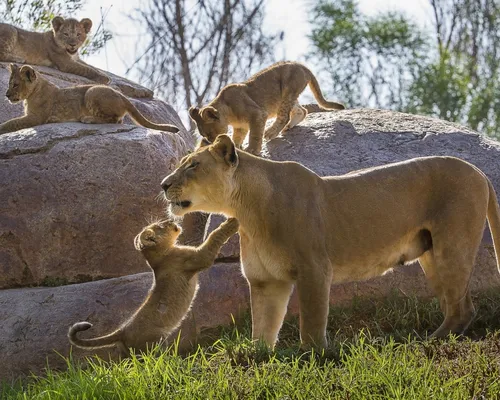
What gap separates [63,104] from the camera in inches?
417

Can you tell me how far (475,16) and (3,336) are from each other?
23.0 m

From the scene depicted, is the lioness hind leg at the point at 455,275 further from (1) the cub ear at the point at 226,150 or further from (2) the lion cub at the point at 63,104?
(2) the lion cub at the point at 63,104

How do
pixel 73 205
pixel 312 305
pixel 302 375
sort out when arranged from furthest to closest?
pixel 73 205
pixel 312 305
pixel 302 375

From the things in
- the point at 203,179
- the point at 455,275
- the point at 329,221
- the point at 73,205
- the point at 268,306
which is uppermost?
the point at 203,179

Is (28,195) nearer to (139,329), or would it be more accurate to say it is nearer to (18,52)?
(139,329)

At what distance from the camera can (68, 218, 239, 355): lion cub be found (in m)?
7.48

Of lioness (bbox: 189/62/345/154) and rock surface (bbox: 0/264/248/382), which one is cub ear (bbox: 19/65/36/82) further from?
rock surface (bbox: 0/264/248/382)

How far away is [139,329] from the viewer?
748 centimetres

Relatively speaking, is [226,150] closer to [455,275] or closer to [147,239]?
[147,239]

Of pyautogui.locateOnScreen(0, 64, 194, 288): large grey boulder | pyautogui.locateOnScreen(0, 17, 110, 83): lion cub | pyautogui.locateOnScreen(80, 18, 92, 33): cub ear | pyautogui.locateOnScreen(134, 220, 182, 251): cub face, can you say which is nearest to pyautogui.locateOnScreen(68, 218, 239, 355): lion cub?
pyautogui.locateOnScreen(134, 220, 182, 251): cub face

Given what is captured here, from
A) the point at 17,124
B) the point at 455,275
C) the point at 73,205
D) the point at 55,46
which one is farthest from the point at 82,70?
the point at 455,275

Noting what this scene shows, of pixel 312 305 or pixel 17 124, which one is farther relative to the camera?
pixel 17 124

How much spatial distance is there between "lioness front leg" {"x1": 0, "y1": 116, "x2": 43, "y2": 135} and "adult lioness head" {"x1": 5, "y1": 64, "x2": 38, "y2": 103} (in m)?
0.27

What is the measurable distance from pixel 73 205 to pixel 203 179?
2282 mm
